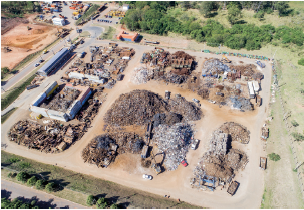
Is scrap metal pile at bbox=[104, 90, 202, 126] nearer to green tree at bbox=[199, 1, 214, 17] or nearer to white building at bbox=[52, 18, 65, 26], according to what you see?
green tree at bbox=[199, 1, 214, 17]

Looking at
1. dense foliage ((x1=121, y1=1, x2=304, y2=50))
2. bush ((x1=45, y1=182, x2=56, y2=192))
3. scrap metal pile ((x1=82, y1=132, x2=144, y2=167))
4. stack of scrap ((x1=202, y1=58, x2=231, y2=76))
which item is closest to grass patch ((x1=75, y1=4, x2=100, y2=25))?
dense foliage ((x1=121, y1=1, x2=304, y2=50))

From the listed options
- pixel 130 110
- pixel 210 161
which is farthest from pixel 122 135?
pixel 210 161

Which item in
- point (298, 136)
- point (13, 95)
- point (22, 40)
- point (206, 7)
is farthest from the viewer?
point (206, 7)

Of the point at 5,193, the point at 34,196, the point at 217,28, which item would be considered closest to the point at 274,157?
the point at 34,196

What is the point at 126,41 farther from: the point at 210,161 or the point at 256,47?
the point at 210,161

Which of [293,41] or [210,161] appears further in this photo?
[293,41]

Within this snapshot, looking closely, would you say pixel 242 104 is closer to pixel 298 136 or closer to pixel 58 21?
pixel 298 136

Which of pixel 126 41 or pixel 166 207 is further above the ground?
pixel 126 41
